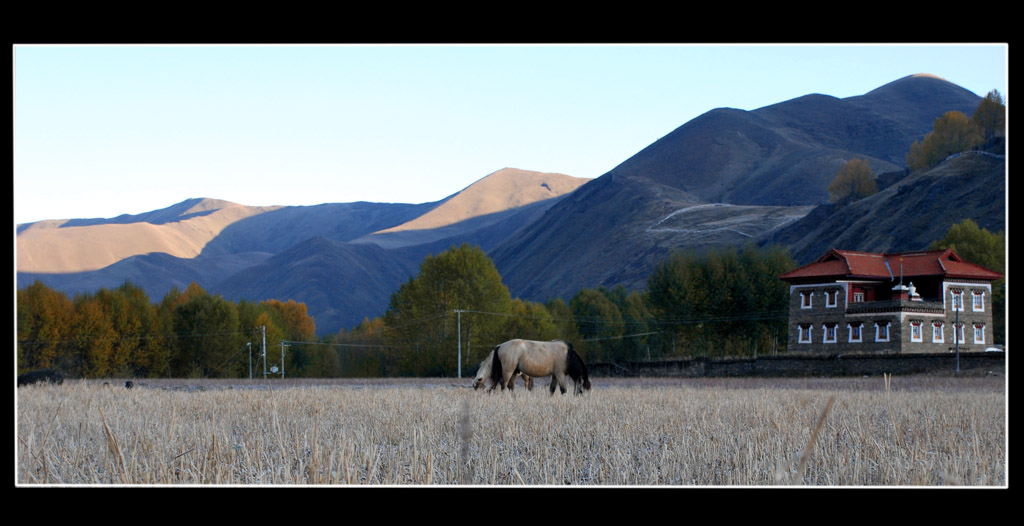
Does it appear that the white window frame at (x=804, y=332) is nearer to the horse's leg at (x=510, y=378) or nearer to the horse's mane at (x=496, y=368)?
the horse's leg at (x=510, y=378)

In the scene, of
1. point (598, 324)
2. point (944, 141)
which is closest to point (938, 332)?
point (598, 324)

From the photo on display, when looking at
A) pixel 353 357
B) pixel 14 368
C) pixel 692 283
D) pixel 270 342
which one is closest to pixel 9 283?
pixel 14 368

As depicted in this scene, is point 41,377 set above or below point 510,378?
below

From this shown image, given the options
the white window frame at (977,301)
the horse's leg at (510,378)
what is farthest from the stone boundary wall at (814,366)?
the horse's leg at (510,378)

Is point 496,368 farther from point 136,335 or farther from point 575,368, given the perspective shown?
point 136,335

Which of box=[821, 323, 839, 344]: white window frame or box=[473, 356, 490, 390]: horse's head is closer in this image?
box=[473, 356, 490, 390]: horse's head

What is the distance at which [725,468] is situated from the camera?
9.32 m

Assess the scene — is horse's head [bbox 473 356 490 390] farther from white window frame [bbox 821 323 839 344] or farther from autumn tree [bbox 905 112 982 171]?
autumn tree [bbox 905 112 982 171]

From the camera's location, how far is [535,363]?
25297 mm

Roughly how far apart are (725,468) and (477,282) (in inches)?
2818

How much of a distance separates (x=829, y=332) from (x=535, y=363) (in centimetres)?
5168

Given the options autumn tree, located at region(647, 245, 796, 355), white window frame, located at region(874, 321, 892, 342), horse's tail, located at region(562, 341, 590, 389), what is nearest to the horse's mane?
horse's tail, located at region(562, 341, 590, 389)

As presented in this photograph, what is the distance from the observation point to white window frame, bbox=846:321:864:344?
225 feet
